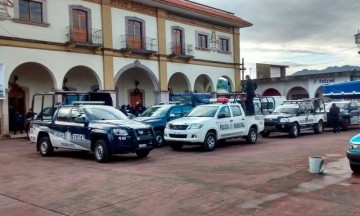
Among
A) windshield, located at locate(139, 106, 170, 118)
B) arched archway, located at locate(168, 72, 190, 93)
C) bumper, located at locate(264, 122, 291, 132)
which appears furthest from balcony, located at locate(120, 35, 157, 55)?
bumper, located at locate(264, 122, 291, 132)

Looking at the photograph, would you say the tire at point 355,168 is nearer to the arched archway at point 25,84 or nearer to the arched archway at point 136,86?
the arched archway at point 25,84

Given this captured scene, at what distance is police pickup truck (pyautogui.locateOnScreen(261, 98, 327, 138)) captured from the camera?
20.3 m

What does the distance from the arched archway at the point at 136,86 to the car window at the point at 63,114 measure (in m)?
15.4

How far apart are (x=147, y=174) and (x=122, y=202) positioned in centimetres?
277

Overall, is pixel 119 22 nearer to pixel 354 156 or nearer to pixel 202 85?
pixel 202 85

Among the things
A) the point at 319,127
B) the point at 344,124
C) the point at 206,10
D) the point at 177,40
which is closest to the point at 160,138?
the point at 319,127

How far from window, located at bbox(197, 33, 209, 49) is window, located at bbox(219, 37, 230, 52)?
201cm

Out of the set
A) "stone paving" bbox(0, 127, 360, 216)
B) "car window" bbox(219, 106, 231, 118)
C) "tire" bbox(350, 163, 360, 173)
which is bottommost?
"stone paving" bbox(0, 127, 360, 216)

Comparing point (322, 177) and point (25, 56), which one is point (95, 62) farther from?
point (322, 177)

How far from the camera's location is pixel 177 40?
1272 inches

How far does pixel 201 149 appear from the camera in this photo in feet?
52.0

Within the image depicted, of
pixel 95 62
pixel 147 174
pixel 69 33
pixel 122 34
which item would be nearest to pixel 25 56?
pixel 69 33

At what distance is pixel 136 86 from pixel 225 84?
33.3 ft

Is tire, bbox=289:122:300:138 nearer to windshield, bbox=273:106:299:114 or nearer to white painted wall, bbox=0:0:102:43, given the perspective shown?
windshield, bbox=273:106:299:114
